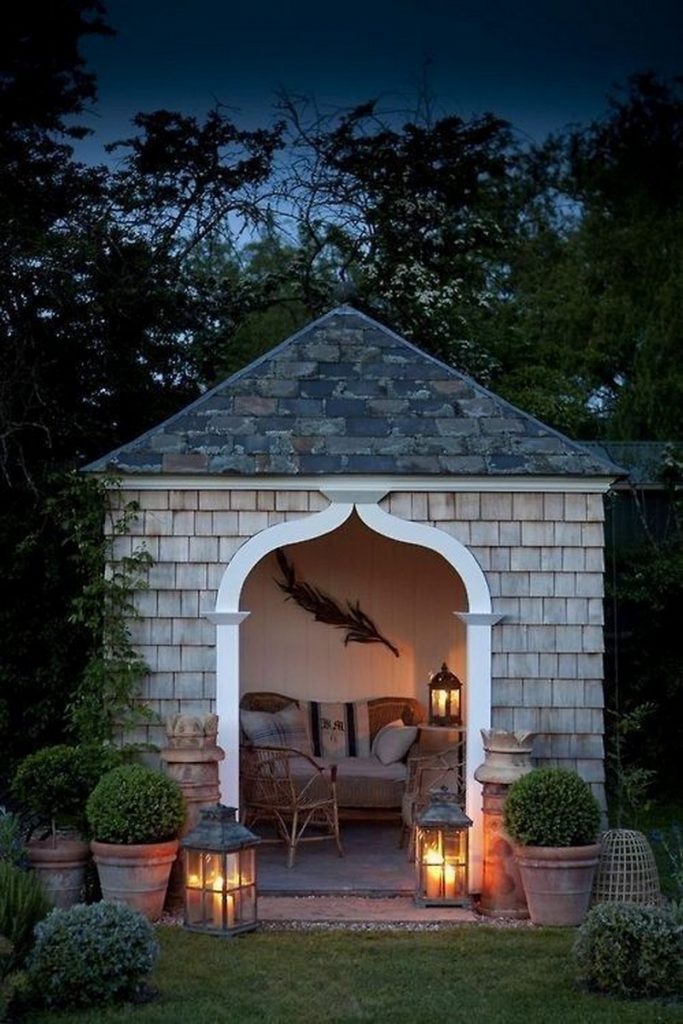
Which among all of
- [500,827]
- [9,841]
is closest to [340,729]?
[500,827]

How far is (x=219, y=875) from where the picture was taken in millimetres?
6680

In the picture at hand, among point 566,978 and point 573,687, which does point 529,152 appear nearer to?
point 573,687

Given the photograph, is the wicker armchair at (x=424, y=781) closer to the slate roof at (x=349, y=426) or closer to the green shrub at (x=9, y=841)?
the slate roof at (x=349, y=426)

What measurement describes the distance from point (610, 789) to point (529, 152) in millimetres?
14626

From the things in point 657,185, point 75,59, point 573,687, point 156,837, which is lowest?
point 156,837

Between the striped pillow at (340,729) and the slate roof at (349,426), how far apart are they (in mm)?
3177

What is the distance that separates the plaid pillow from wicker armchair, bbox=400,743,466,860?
981 millimetres

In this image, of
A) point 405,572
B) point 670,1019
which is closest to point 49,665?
point 405,572

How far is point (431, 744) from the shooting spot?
9719 mm

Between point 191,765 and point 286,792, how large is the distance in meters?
1.23

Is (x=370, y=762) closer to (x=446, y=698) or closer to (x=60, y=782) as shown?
(x=446, y=698)

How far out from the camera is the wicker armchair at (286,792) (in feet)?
27.1

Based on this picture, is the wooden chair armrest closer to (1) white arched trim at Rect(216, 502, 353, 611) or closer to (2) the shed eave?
(1) white arched trim at Rect(216, 502, 353, 611)

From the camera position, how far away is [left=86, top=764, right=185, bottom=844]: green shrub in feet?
22.5
